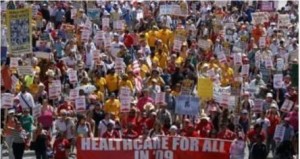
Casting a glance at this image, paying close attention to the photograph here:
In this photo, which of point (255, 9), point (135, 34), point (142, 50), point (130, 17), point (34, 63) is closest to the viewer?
point (34, 63)

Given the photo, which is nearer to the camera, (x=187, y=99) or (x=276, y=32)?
(x=187, y=99)

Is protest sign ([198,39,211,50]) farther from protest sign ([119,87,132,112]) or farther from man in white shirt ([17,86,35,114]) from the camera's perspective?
man in white shirt ([17,86,35,114])

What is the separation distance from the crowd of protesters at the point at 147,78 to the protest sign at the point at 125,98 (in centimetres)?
10

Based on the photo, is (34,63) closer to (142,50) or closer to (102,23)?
(142,50)

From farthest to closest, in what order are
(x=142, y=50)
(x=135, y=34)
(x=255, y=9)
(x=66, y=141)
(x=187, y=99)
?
(x=255, y=9) → (x=135, y=34) → (x=142, y=50) → (x=187, y=99) → (x=66, y=141)

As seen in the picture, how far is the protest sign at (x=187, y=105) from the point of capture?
27172 millimetres

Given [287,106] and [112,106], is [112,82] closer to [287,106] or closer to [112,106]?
[112,106]

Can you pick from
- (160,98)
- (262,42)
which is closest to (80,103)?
(160,98)

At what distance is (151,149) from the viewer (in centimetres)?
2405

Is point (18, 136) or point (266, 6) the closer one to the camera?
point (18, 136)

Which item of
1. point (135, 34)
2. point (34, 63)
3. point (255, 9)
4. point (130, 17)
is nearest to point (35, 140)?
point (34, 63)

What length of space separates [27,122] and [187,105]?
131 inches

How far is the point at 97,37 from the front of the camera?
1366 inches

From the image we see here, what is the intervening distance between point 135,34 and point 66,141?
36.7ft
